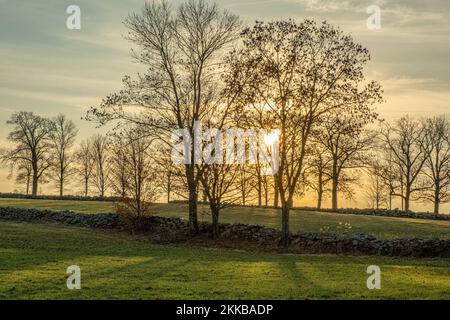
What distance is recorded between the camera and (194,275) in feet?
75.1

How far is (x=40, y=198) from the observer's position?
258ft

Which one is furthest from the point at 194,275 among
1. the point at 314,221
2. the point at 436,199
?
the point at 436,199

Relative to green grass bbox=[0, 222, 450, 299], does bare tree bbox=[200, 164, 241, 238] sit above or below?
above

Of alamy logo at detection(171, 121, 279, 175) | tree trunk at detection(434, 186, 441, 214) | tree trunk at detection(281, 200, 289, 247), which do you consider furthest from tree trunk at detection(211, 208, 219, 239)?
tree trunk at detection(434, 186, 441, 214)

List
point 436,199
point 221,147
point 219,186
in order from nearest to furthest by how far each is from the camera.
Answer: point 221,147
point 219,186
point 436,199

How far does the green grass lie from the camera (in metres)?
18.8

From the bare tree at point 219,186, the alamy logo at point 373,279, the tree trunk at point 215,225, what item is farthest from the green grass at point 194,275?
the bare tree at point 219,186

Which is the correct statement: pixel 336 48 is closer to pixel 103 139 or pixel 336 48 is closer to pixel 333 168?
pixel 333 168

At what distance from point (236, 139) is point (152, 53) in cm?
1029

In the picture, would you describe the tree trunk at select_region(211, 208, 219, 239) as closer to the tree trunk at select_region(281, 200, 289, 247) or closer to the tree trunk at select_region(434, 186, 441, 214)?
the tree trunk at select_region(281, 200, 289, 247)

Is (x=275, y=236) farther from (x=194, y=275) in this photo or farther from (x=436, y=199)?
(x=436, y=199)

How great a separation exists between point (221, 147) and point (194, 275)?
20.4 metres

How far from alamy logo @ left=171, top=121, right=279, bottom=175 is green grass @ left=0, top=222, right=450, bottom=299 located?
853 centimetres

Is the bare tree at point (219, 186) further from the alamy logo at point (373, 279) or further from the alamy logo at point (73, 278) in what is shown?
the alamy logo at point (73, 278)
